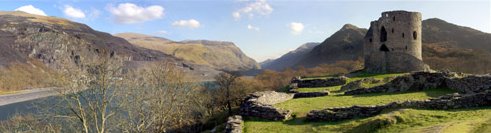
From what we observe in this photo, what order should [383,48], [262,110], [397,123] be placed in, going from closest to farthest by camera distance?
[397,123], [262,110], [383,48]

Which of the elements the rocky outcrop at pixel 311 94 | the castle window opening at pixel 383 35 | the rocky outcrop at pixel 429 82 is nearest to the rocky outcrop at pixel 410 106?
the rocky outcrop at pixel 429 82

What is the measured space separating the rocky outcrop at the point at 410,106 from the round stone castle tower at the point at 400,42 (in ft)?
87.9

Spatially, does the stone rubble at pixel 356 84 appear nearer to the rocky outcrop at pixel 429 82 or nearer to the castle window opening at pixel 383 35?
the rocky outcrop at pixel 429 82

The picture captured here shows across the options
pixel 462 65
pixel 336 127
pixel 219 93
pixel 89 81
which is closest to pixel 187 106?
pixel 219 93

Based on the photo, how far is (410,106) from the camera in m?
22.1

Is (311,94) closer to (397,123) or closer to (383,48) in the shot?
(397,123)

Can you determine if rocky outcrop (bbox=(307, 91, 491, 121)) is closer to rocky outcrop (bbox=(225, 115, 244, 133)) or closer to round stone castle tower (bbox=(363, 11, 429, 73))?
rocky outcrop (bbox=(225, 115, 244, 133))

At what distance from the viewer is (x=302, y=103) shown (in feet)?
96.1

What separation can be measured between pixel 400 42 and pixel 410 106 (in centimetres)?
2835

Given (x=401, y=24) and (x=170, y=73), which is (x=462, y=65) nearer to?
(x=401, y=24)

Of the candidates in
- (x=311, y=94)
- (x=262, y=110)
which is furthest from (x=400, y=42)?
(x=262, y=110)

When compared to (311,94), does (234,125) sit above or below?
below

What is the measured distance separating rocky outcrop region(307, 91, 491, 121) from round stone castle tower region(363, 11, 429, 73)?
26.8 metres

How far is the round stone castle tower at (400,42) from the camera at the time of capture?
48250 millimetres
